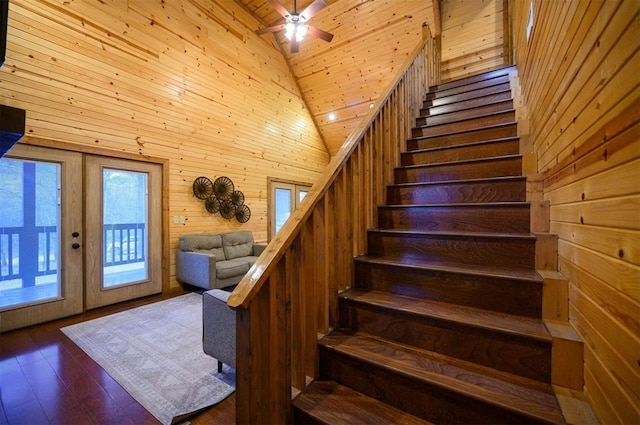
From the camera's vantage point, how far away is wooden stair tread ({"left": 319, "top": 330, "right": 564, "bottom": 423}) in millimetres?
1040

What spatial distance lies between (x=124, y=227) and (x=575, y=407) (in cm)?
466

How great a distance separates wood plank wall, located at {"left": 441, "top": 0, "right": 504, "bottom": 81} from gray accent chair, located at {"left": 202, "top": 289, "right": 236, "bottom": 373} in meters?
5.86

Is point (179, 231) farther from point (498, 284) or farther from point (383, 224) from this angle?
point (498, 284)

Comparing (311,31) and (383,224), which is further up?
(311,31)

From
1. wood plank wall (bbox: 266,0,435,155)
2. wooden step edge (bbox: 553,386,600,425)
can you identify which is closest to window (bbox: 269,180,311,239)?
wood plank wall (bbox: 266,0,435,155)

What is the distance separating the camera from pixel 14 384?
194cm

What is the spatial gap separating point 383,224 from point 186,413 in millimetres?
1873

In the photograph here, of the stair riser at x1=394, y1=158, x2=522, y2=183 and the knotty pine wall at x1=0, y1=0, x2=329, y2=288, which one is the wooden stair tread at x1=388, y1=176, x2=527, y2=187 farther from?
the knotty pine wall at x1=0, y1=0, x2=329, y2=288

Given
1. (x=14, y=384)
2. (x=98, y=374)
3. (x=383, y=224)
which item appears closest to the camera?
(x=14, y=384)

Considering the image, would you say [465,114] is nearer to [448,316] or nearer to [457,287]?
[457,287]

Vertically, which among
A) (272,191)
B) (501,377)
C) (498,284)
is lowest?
(501,377)

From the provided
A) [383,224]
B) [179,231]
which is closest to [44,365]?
[179,231]

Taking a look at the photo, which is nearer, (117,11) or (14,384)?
(14,384)

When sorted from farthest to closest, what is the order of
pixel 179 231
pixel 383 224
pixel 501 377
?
pixel 179 231 < pixel 383 224 < pixel 501 377
